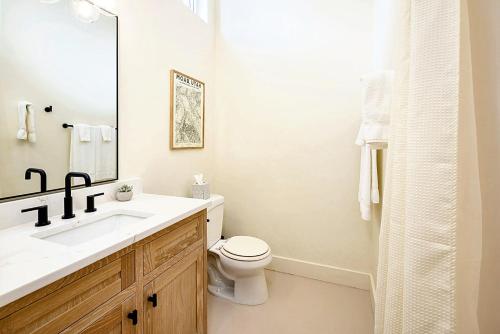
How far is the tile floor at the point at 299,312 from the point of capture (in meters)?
1.65

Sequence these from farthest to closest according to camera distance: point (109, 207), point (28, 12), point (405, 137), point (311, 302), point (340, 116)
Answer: point (340, 116), point (311, 302), point (109, 207), point (28, 12), point (405, 137)

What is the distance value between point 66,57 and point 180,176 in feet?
3.55

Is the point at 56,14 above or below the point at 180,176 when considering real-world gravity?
above

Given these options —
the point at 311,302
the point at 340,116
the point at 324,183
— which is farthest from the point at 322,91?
the point at 311,302

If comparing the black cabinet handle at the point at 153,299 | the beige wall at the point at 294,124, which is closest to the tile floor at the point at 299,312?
the beige wall at the point at 294,124

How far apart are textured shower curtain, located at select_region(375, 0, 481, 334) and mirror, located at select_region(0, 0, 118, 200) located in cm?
143

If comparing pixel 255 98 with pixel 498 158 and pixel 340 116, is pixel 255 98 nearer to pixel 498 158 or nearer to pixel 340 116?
pixel 340 116

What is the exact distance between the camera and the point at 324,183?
2.20 metres

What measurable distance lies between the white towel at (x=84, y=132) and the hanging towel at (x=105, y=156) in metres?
0.05

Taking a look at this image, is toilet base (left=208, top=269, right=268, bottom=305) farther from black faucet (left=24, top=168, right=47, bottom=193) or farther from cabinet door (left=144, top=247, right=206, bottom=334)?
black faucet (left=24, top=168, right=47, bottom=193)

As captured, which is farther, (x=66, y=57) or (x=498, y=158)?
(x=66, y=57)

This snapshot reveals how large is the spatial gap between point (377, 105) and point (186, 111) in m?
1.45

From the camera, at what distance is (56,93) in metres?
1.18

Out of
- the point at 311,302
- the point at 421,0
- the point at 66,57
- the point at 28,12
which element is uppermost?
the point at 28,12
